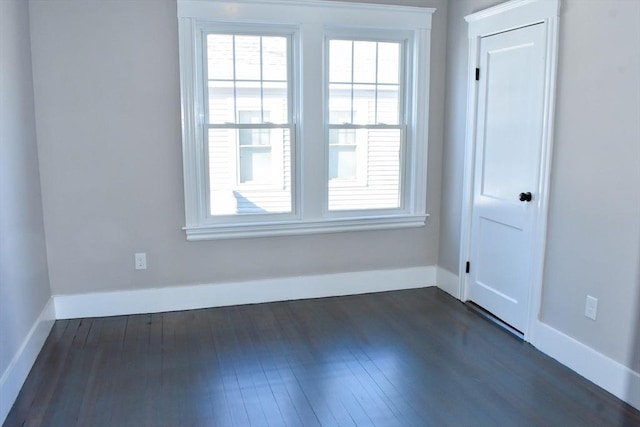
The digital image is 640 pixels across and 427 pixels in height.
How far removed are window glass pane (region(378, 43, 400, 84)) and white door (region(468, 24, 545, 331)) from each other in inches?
27.4

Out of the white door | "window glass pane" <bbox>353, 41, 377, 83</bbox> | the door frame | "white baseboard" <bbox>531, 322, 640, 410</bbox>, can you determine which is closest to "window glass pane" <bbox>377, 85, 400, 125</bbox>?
"window glass pane" <bbox>353, 41, 377, 83</bbox>

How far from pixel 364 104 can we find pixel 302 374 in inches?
86.7

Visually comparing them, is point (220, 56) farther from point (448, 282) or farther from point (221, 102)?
point (448, 282)

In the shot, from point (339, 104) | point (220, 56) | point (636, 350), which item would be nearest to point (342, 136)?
point (339, 104)

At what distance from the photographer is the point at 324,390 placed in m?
2.75

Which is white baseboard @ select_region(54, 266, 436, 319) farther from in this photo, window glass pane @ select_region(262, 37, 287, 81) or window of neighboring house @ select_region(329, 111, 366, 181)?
window glass pane @ select_region(262, 37, 287, 81)

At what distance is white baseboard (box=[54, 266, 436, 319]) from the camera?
3744mm

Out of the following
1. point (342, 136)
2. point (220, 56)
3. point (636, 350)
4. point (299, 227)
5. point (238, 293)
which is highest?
point (220, 56)

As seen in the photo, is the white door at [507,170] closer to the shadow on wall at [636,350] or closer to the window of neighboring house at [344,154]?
the shadow on wall at [636,350]

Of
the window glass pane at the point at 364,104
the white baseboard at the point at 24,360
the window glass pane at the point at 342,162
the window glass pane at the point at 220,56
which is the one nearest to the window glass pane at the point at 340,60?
the window glass pane at the point at 364,104

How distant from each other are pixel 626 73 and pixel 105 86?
3.12 meters

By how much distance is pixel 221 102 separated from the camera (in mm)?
3836

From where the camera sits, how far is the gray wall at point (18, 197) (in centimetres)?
270

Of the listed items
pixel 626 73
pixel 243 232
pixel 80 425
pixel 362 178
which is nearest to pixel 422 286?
pixel 362 178
